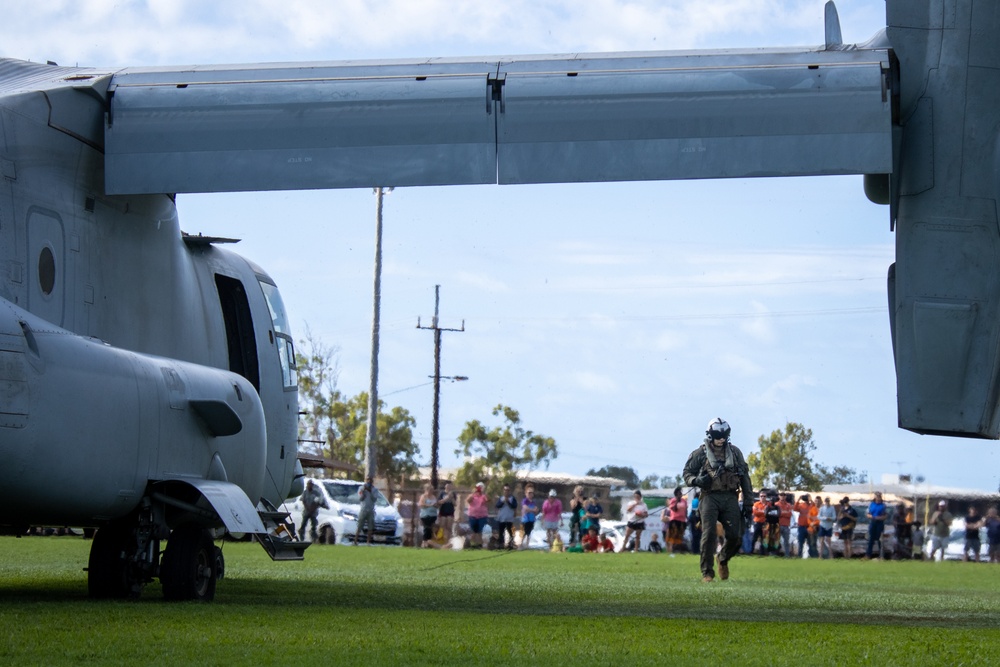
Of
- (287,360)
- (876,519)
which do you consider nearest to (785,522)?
(876,519)

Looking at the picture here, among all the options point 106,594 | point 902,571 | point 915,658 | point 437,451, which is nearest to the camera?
point 915,658

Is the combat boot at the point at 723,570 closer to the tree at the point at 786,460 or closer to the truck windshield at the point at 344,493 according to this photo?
the truck windshield at the point at 344,493

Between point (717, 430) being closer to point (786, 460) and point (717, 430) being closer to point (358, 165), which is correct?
point (358, 165)

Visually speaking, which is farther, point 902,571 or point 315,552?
point 315,552

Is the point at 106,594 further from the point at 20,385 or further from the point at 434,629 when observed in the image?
the point at 434,629

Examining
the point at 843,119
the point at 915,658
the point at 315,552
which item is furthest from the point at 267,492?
the point at 315,552

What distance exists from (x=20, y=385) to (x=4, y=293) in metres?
1.02

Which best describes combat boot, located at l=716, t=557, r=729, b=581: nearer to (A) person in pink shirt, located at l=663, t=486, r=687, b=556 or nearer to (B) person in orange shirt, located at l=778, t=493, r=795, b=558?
(A) person in pink shirt, located at l=663, t=486, r=687, b=556

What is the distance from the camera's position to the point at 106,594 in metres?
11.9

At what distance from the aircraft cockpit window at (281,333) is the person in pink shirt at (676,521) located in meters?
18.4

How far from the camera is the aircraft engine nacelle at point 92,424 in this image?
32.4 ft

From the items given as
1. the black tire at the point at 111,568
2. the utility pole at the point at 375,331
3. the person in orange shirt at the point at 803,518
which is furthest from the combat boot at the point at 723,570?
the utility pole at the point at 375,331

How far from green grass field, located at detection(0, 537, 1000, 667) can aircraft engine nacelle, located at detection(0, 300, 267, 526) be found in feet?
2.79

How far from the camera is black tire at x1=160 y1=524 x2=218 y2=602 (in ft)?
38.7
